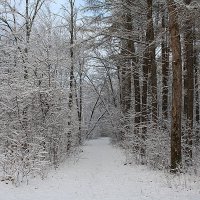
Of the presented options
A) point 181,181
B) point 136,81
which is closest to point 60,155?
point 136,81

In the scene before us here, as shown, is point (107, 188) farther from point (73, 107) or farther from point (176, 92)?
point (73, 107)

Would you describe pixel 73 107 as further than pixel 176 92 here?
Yes

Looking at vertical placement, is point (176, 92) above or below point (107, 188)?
above

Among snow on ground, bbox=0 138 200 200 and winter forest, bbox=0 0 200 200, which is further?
winter forest, bbox=0 0 200 200

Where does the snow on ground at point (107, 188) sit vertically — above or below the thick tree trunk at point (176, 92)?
below

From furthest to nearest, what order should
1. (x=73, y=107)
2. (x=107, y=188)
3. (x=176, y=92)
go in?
(x=73, y=107) < (x=176, y=92) < (x=107, y=188)

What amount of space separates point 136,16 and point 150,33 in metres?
2.15

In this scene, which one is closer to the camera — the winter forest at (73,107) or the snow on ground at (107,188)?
the snow on ground at (107,188)

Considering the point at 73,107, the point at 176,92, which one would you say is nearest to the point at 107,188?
the point at 176,92

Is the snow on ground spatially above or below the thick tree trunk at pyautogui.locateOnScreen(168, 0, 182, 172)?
below

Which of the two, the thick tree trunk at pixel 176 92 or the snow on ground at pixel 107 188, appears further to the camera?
the thick tree trunk at pixel 176 92

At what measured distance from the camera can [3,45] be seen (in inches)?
789

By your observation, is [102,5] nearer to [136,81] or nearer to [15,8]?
[136,81]

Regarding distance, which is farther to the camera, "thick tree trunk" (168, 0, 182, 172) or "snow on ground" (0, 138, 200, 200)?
"thick tree trunk" (168, 0, 182, 172)
